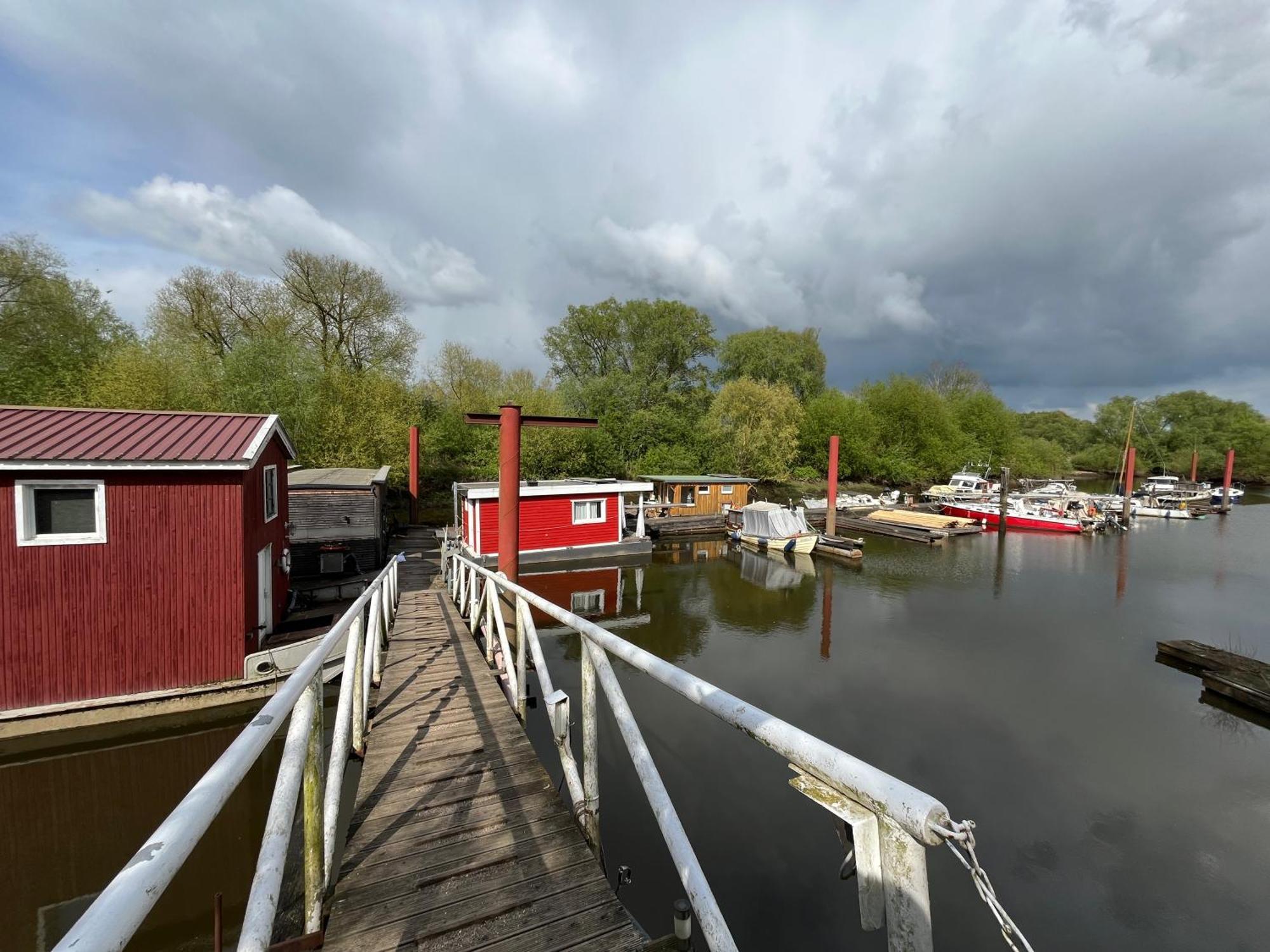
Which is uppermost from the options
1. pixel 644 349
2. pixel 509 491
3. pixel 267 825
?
pixel 644 349

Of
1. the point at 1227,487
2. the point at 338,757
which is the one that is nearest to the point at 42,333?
the point at 338,757

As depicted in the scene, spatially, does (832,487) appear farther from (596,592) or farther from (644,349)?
(644,349)

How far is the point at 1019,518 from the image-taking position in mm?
31375

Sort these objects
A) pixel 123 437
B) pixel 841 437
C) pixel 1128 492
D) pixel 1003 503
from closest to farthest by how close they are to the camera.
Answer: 1. pixel 123 437
2. pixel 1003 503
3. pixel 1128 492
4. pixel 841 437

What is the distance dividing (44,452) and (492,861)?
30.2ft

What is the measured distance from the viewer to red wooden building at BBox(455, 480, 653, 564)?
63.5 ft

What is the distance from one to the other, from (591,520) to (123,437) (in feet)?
48.3

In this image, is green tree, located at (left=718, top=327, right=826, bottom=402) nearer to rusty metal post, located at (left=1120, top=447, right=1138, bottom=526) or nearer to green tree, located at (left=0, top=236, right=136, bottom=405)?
rusty metal post, located at (left=1120, top=447, right=1138, bottom=526)

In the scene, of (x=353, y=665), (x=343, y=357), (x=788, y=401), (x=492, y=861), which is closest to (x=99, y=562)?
(x=353, y=665)

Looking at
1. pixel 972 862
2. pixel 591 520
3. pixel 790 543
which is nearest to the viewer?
pixel 972 862

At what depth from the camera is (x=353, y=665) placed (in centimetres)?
450

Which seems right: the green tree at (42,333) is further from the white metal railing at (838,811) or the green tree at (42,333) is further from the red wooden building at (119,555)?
the white metal railing at (838,811)

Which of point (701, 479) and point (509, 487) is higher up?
point (509, 487)

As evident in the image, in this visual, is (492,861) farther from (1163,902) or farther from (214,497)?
(214,497)
